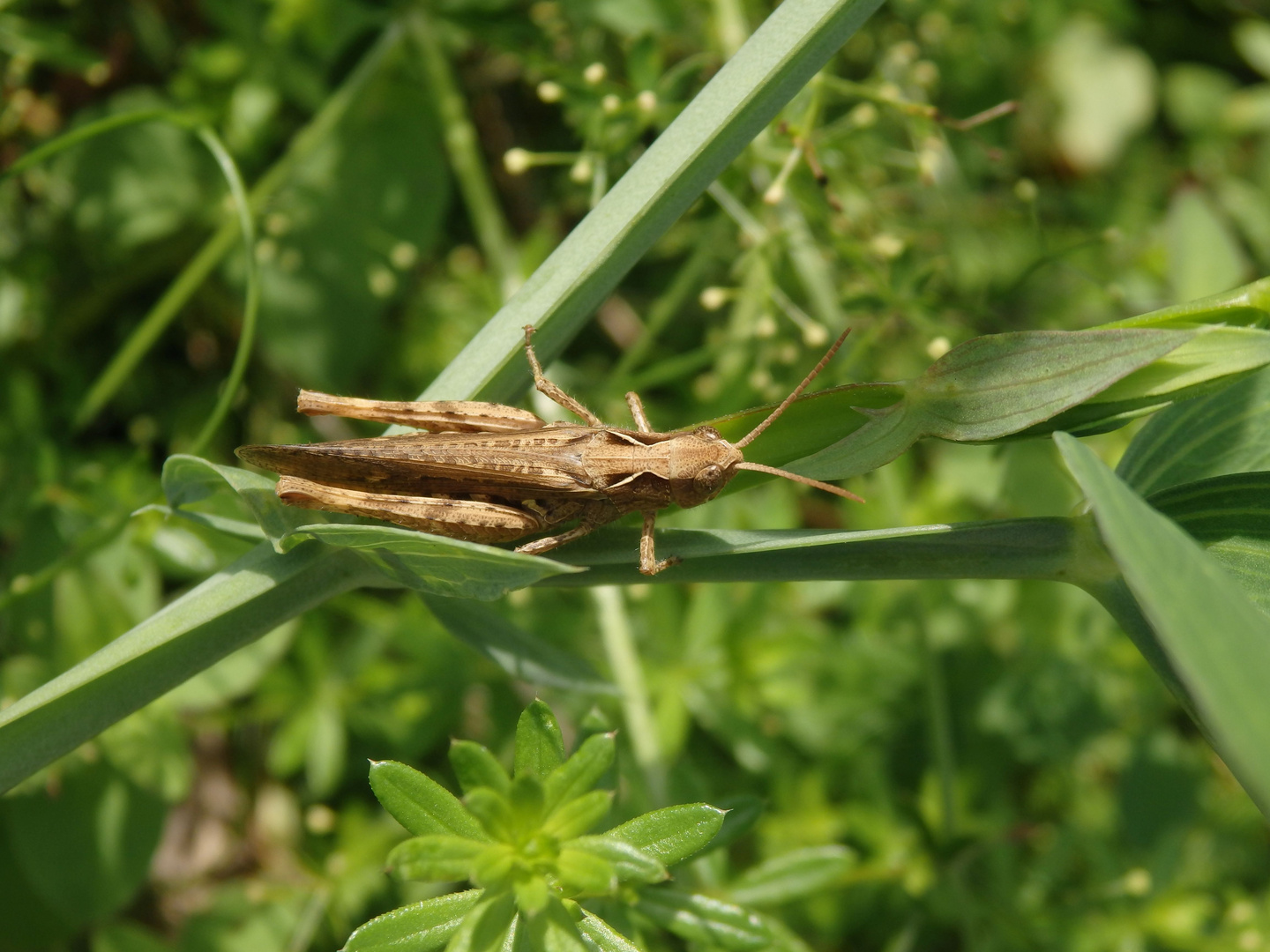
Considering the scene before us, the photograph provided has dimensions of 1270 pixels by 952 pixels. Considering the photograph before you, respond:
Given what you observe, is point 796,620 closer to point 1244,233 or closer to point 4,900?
point 4,900

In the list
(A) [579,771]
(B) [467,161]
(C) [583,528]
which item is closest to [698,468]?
(C) [583,528]

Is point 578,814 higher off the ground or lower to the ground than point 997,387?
lower

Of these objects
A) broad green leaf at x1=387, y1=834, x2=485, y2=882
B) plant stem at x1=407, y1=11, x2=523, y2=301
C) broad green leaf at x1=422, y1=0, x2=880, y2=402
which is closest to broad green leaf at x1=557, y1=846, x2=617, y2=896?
broad green leaf at x1=387, y1=834, x2=485, y2=882

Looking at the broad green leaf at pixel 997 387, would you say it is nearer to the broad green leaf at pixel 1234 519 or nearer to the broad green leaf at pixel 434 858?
the broad green leaf at pixel 1234 519

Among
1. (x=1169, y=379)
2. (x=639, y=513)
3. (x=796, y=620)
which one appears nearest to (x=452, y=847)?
(x=639, y=513)

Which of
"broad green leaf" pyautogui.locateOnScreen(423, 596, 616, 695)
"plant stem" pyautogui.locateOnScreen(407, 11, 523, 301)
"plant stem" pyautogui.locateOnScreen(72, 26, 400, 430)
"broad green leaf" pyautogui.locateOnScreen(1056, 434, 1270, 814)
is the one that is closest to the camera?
"broad green leaf" pyautogui.locateOnScreen(1056, 434, 1270, 814)

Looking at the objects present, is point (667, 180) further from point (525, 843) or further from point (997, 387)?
point (525, 843)

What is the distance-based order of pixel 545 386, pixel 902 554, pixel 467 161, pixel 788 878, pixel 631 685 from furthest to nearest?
pixel 467 161, pixel 631 685, pixel 788 878, pixel 545 386, pixel 902 554

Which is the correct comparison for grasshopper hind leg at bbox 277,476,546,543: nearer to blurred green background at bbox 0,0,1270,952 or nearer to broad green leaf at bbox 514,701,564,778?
broad green leaf at bbox 514,701,564,778
